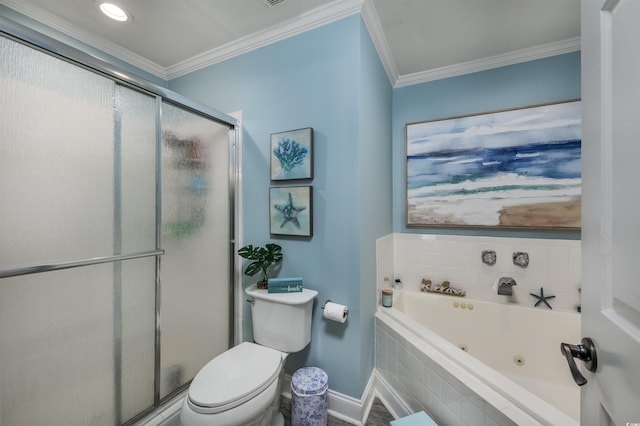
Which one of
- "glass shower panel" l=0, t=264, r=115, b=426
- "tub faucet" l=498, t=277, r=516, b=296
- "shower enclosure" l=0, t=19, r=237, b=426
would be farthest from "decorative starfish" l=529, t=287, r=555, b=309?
"glass shower panel" l=0, t=264, r=115, b=426

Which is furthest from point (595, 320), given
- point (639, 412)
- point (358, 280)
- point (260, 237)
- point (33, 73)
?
point (33, 73)

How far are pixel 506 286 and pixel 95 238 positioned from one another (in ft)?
8.24

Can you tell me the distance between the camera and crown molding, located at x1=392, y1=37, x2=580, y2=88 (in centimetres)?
178

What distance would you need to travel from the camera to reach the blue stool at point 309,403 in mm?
1332

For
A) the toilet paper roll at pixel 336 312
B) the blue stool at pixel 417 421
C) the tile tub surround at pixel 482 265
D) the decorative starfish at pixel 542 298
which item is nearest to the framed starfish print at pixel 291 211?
the toilet paper roll at pixel 336 312

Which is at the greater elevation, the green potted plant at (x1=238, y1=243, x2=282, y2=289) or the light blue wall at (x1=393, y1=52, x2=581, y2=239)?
the light blue wall at (x1=393, y1=52, x2=581, y2=239)

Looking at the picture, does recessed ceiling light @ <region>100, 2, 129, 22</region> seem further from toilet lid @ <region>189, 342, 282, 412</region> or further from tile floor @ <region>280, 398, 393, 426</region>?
tile floor @ <region>280, 398, 393, 426</region>

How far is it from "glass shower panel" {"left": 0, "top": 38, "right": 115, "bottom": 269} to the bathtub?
1665 millimetres

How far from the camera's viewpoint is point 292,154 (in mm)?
1597

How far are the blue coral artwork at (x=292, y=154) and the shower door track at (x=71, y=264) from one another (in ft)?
2.73

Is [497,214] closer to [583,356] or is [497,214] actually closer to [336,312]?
[336,312]

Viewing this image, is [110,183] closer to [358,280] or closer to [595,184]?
[358,280]

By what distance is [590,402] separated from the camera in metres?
0.58

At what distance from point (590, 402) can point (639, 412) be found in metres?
0.22
